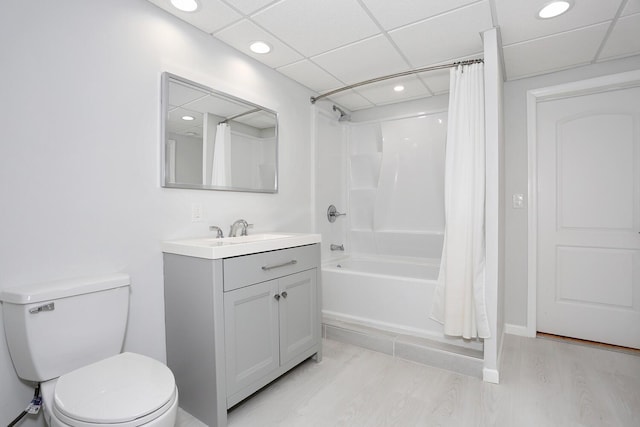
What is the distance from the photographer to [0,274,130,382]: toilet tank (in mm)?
1186

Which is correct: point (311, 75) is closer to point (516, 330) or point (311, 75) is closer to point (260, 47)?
point (260, 47)

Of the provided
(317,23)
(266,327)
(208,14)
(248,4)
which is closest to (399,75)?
(317,23)

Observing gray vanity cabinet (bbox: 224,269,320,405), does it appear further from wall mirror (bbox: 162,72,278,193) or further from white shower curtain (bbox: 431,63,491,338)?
white shower curtain (bbox: 431,63,491,338)

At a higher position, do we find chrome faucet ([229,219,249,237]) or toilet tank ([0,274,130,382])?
chrome faucet ([229,219,249,237])

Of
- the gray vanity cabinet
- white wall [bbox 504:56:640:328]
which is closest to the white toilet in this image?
the gray vanity cabinet

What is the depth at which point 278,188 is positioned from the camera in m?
2.56

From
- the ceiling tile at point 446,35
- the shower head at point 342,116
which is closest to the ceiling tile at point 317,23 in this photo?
the ceiling tile at point 446,35

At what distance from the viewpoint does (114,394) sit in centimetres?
110

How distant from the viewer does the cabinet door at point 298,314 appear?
191cm

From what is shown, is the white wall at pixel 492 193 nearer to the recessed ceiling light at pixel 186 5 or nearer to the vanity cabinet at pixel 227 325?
the vanity cabinet at pixel 227 325

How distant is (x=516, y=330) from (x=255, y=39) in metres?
3.08

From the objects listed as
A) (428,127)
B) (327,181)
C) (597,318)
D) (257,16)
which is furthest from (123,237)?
(597,318)

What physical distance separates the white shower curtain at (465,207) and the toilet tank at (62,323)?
1.92m

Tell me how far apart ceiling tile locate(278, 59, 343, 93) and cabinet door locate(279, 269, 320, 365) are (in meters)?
1.54
